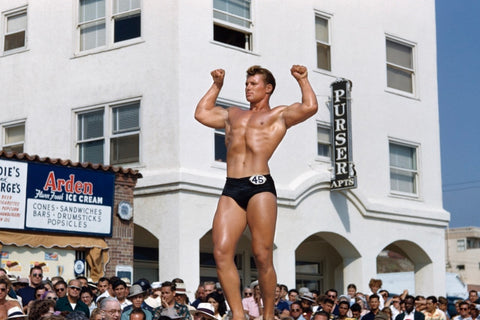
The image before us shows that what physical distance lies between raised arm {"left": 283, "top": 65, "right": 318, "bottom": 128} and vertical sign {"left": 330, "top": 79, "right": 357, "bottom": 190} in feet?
51.3

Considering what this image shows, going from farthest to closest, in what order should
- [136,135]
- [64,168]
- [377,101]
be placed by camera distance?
[377,101] → [136,135] → [64,168]

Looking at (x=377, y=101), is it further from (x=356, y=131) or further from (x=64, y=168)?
(x=64, y=168)

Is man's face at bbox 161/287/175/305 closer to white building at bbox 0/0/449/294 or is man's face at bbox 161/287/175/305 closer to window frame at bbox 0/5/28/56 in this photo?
white building at bbox 0/0/449/294

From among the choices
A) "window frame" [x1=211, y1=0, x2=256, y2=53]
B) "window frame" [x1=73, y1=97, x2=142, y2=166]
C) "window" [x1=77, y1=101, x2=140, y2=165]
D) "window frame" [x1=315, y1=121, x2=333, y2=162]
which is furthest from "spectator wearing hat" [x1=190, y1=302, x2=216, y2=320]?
"window frame" [x1=315, y1=121, x2=333, y2=162]

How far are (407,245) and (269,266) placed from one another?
20038 mm

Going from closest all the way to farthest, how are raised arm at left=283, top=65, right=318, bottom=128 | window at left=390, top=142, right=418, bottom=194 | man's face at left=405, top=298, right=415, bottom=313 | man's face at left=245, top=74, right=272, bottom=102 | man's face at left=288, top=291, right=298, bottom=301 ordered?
1. raised arm at left=283, top=65, right=318, bottom=128
2. man's face at left=245, top=74, right=272, bottom=102
3. man's face at left=405, top=298, right=415, bottom=313
4. man's face at left=288, top=291, right=298, bottom=301
5. window at left=390, top=142, right=418, bottom=194

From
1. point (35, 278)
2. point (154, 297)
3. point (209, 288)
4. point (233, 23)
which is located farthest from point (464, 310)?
point (233, 23)

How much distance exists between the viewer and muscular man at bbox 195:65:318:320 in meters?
8.66

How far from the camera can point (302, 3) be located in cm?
2509

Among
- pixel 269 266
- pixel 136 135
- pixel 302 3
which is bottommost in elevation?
pixel 269 266

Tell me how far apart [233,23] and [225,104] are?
216 cm

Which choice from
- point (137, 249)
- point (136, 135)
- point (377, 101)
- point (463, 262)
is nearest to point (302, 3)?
point (377, 101)

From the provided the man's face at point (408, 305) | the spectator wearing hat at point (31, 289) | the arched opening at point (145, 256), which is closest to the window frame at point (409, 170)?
the arched opening at point (145, 256)

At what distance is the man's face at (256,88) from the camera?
358 inches
